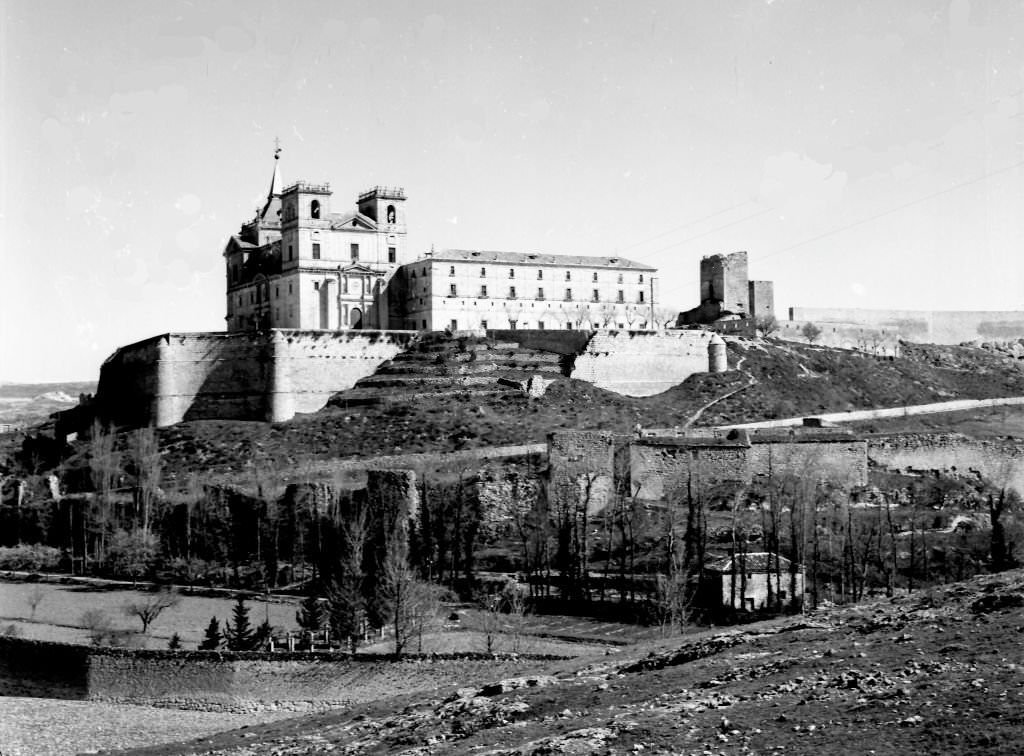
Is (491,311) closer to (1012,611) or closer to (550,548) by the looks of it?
(550,548)

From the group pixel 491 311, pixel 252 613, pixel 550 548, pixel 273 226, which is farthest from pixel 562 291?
pixel 252 613

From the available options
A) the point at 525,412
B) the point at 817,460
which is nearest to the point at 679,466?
the point at 817,460

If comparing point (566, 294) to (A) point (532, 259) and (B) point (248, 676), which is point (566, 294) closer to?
(A) point (532, 259)

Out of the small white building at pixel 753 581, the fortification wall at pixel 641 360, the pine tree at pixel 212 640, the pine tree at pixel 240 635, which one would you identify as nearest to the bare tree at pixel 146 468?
the pine tree at pixel 240 635

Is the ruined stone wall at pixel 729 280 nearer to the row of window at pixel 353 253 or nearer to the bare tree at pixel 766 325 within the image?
the bare tree at pixel 766 325

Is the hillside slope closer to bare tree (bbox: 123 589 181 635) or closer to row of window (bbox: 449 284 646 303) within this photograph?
row of window (bbox: 449 284 646 303)

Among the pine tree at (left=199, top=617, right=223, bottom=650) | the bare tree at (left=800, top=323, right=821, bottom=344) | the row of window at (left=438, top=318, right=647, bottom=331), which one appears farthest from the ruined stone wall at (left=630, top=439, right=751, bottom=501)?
the bare tree at (left=800, top=323, right=821, bottom=344)
